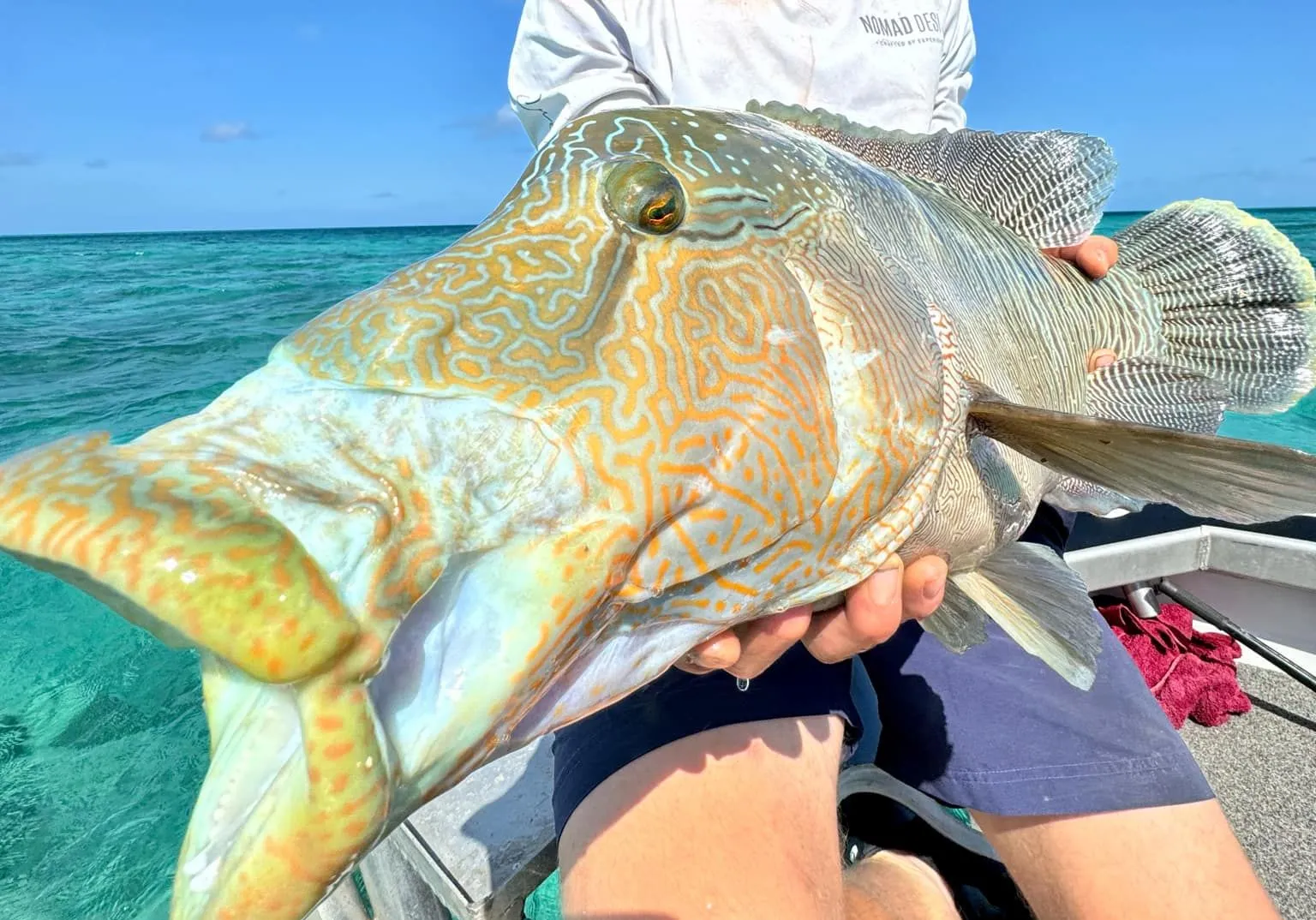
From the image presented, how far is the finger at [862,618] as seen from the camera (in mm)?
1453

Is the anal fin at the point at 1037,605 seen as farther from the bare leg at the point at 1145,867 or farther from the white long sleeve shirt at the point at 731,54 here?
the white long sleeve shirt at the point at 731,54

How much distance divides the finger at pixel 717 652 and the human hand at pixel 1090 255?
5.26ft

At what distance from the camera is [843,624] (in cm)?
160

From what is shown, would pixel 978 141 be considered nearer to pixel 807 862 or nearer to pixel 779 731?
pixel 779 731

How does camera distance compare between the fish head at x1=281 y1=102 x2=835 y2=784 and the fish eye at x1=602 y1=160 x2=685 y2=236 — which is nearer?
the fish head at x1=281 y1=102 x2=835 y2=784

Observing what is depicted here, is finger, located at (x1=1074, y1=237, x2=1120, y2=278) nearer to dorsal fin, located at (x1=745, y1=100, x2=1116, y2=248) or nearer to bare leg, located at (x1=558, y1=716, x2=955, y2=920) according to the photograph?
dorsal fin, located at (x1=745, y1=100, x2=1116, y2=248)

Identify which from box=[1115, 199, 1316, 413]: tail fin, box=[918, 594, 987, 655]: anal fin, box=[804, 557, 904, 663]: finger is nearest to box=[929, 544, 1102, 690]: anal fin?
box=[918, 594, 987, 655]: anal fin

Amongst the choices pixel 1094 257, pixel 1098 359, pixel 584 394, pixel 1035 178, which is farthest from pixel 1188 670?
pixel 584 394

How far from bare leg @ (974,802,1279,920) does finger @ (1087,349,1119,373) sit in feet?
4.08

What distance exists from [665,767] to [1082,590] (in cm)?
111

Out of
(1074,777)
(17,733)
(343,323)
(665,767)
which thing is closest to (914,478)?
(343,323)

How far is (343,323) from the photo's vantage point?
3.34 ft

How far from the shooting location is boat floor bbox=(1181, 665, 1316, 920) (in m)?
2.99

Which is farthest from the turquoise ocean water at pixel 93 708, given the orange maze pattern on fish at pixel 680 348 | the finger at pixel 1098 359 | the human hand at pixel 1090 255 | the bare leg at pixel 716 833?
the human hand at pixel 1090 255
